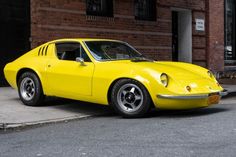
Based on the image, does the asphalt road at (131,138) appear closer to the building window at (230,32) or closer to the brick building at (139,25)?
the brick building at (139,25)

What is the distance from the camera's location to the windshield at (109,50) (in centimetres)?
902

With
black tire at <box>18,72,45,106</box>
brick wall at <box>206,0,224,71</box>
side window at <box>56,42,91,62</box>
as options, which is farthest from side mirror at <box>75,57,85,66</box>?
brick wall at <box>206,0,224,71</box>

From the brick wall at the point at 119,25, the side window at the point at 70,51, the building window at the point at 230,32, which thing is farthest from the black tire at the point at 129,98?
the building window at the point at 230,32

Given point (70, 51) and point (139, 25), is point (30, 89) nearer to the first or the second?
point (70, 51)

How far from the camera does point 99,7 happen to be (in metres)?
14.2

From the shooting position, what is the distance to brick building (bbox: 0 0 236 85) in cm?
1237

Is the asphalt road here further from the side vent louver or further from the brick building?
the brick building

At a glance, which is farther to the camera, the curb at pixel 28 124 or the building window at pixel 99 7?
the building window at pixel 99 7

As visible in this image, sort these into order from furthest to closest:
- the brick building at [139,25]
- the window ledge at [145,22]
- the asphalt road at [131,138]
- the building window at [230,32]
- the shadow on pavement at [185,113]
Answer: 1. the building window at [230,32]
2. the window ledge at [145,22]
3. the brick building at [139,25]
4. the shadow on pavement at [185,113]
5. the asphalt road at [131,138]

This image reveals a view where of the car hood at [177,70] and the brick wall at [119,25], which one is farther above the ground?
the brick wall at [119,25]

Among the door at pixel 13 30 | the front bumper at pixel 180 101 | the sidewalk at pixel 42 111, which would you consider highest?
the door at pixel 13 30

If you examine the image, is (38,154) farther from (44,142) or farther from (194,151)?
(194,151)

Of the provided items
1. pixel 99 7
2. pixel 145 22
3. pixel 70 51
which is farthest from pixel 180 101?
pixel 145 22

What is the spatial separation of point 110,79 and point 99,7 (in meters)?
6.08
